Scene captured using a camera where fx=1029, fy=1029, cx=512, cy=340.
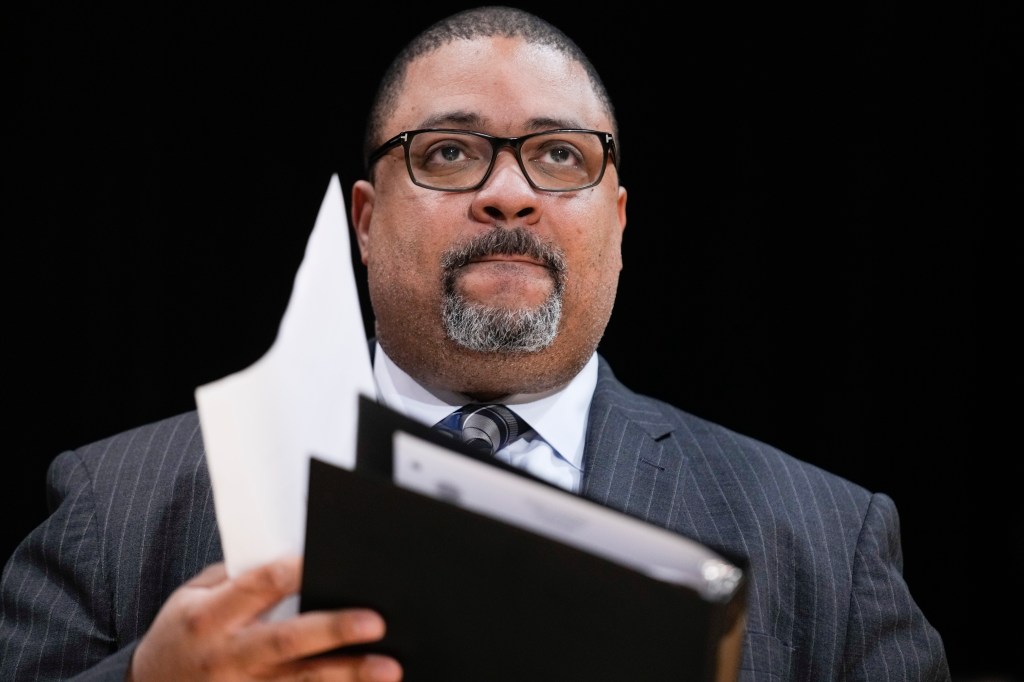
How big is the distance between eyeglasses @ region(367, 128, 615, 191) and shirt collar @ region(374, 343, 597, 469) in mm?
321

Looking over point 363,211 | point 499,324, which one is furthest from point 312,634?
point 363,211

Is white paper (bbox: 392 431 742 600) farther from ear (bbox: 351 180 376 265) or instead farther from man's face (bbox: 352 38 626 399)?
ear (bbox: 351 180 376 265)

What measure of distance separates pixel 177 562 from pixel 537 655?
0.81 metres

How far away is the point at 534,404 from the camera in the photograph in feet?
5.44

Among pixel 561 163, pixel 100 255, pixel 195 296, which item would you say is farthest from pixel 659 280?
pixel 100 255

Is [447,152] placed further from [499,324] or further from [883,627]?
[883,627]

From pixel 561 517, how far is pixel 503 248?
789 millimetres

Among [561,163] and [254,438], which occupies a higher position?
[561,163]

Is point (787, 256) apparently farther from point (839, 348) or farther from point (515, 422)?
point (515, 422)

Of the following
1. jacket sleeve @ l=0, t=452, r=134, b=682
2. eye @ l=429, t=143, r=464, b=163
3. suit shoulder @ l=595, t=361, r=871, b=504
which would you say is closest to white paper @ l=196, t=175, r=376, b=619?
jacket sleeve @ l=0, t=452, r=134, b=682

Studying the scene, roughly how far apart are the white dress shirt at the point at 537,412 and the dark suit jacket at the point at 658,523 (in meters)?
0.04

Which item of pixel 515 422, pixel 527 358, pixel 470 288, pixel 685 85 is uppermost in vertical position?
pixel 685 85

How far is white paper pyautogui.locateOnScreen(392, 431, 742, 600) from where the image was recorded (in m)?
0.76

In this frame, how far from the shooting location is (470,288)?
5.03 ft
